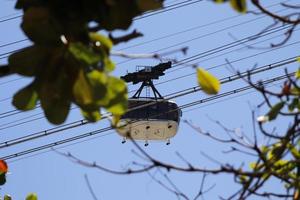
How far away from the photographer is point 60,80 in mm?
1156

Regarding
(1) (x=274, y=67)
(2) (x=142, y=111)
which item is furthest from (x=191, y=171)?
(2) (x=142, y=111)

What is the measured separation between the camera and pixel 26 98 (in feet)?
3.97

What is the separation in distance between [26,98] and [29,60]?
0.11m

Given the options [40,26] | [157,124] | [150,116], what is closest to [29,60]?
[40,26]

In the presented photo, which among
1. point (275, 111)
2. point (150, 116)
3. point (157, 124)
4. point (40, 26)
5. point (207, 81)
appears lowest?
point (157, 124)

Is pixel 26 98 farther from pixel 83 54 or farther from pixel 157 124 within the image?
pixel 157 124

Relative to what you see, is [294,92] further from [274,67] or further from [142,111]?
[142,111]

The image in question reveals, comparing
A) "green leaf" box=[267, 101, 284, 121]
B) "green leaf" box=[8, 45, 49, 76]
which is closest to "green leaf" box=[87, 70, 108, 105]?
"green leaf" box=[8, 45, 49, 76]

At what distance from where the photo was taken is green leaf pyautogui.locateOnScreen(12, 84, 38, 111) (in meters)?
1.20

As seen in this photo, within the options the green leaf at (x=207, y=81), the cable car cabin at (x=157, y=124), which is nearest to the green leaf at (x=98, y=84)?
the green leaf at (x=207, y=81)

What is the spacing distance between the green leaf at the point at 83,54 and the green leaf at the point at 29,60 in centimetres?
6

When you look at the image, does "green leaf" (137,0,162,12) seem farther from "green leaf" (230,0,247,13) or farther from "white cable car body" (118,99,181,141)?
Result: "white cable car body" (118,99,181,141)

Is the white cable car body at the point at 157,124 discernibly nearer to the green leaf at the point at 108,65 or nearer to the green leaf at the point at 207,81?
the green leaf at the point at 207,81

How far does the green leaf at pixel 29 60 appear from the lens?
114 cm
